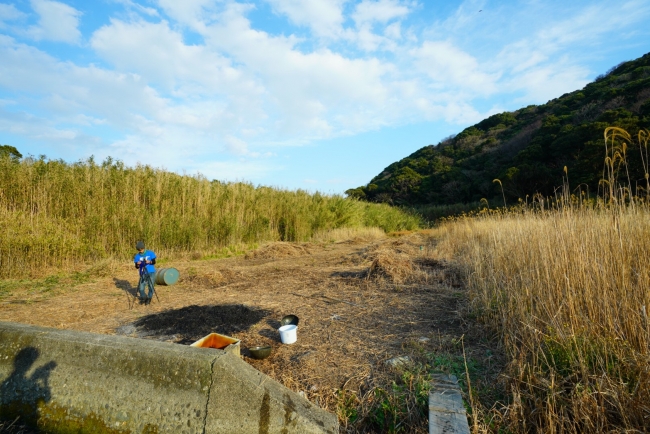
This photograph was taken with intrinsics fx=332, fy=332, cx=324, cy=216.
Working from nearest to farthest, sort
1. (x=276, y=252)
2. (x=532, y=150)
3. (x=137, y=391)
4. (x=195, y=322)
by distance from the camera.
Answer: (x=137, y=391), (x=195, y=322), (x=276, y=252), (x=532, y=150)

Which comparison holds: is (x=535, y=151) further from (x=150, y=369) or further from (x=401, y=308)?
(x=150, y=369)

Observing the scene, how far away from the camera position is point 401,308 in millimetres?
4438

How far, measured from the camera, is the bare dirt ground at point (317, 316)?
2.76m

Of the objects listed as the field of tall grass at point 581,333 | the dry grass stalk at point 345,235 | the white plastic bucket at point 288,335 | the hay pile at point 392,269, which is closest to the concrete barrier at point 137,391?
the white plastic bucket at point 288,335

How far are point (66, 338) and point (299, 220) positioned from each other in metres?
11.5

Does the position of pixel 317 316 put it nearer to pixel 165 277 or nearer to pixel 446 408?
pixel 446 408

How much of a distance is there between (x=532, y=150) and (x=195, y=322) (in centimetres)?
2363

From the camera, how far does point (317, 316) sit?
4.31 meters

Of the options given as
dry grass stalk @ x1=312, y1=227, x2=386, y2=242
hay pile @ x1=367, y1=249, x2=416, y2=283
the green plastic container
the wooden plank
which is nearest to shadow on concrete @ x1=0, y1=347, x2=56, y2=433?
the wooden plank

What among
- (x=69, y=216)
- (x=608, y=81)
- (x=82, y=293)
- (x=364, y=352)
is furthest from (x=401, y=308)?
(x=608, y=81)

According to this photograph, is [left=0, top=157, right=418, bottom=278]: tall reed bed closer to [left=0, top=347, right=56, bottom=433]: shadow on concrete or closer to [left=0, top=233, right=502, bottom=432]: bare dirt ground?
[left=0, top=233, right=502, bottom=432]: bare dirt ground

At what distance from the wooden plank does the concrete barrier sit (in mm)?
636

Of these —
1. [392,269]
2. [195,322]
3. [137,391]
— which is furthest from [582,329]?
[195,322]

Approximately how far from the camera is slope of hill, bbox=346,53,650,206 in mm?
16062
